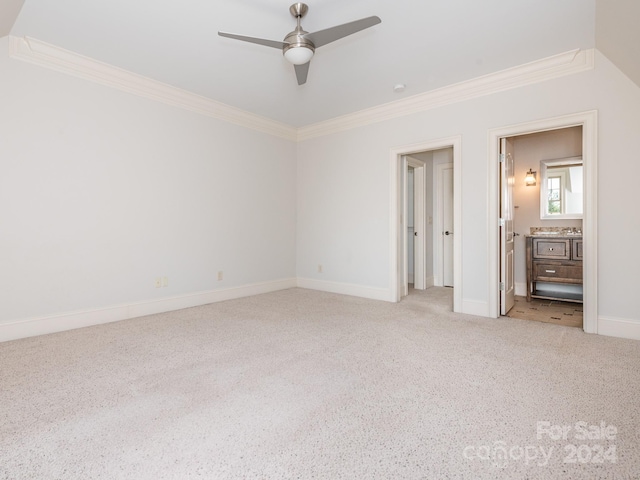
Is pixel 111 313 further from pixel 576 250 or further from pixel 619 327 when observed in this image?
pixel 576 250

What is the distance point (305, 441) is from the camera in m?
1.52

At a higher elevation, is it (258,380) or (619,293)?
(619,293)

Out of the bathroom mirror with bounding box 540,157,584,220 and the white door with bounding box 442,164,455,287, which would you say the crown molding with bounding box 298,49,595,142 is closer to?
the bathroom mirror with bounding box 540,157,584,220

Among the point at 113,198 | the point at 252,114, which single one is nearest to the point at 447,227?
the point at 252,114

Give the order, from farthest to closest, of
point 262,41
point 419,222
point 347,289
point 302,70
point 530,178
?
point 419,222
point 347,289
point 530,178
point 302,70
point 262,41

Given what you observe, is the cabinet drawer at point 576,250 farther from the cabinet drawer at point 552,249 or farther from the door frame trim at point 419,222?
the door frame trim at point 419,222

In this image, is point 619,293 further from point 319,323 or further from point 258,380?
point 258,380

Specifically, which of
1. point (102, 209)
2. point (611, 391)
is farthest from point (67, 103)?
point (611, 391)

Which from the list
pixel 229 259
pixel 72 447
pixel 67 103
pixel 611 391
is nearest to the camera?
pixel 72 447

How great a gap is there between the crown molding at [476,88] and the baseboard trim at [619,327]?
7.68ft

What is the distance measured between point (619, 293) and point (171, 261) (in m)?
4.66

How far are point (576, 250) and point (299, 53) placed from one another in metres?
4.19

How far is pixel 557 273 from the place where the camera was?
14.2ft

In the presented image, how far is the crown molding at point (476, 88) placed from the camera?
311 centimetres
